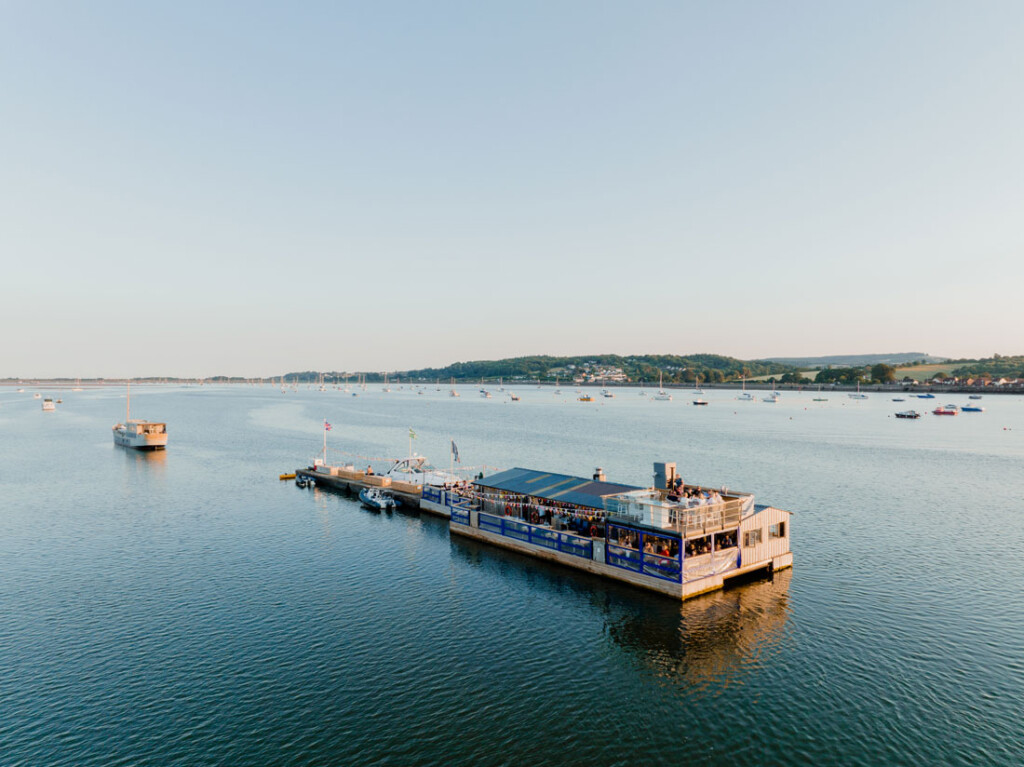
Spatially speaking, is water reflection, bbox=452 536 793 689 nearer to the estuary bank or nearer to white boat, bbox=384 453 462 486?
the estuary bank

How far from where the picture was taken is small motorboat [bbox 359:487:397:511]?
243 ft

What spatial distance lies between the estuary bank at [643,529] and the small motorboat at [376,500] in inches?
740

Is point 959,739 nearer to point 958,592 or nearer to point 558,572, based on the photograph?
point 958,592

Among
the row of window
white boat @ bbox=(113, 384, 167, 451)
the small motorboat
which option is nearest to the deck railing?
the row of window

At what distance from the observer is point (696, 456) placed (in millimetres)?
116688

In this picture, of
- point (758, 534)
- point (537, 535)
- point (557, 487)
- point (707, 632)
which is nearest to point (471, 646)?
point (707, 632)

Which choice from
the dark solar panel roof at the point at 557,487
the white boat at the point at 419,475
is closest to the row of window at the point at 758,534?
the dark solar panel roof at the point at 557,487

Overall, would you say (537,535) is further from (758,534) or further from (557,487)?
(758,534)

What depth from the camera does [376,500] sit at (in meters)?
74.5

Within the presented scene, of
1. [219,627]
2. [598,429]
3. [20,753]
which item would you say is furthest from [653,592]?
[598,429]

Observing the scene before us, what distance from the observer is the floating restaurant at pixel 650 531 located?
40.5 metres

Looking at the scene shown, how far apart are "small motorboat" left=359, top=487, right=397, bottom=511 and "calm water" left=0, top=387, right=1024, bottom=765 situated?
14.0 ft

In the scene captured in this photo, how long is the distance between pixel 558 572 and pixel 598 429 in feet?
423

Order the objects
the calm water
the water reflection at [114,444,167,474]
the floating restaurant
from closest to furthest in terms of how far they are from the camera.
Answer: the calm water, the floating restaurant, the water reflection at [114,444,167,474]
